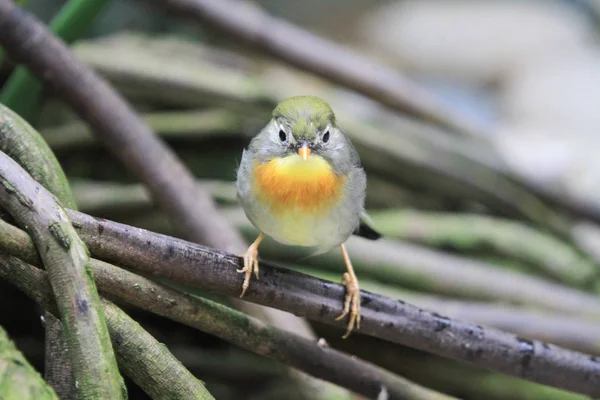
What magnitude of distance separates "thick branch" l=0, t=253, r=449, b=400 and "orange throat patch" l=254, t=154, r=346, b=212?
0.30 meters

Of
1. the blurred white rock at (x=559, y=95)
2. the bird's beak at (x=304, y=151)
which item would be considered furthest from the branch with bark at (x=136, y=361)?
the blurred white rock at (x=559, y=95)

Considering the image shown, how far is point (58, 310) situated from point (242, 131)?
2.14m

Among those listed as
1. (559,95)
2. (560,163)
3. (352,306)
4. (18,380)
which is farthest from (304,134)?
(559,95)

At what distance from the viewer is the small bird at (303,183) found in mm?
1566

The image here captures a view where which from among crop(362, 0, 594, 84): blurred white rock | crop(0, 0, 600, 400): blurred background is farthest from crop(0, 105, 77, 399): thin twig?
crop(362, 0, 594, 84): blurred white rock

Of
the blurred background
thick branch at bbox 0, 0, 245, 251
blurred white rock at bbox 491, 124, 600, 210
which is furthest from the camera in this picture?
blurred white rock at bbox 491, 124, 600, 210

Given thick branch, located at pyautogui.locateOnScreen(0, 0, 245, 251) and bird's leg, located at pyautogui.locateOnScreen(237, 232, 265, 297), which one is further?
thick branch, located at pyautogui.locateOnScreen(0, 0, 245, 251)

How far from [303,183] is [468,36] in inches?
290

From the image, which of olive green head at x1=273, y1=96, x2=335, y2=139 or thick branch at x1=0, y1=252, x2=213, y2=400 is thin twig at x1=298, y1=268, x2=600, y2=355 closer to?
olive green head at x1=273, y1=96, x2=335, y2=139

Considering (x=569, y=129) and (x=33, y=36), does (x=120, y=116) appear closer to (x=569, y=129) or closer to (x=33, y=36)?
(x=33, y=36)

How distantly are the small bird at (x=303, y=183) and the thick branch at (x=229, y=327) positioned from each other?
15 centimetres

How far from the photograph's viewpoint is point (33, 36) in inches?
81.1

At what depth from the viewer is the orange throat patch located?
5.12ft

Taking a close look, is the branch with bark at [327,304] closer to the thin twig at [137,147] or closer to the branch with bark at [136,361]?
the branch with bark at [136,361]
